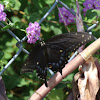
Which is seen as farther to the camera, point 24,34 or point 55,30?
point 55,30

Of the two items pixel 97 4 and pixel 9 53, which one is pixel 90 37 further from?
pixel 9 53

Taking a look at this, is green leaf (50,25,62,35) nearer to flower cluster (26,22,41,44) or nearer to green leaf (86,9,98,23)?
green leaf (86,9,98,23)

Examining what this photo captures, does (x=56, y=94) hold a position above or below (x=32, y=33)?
below

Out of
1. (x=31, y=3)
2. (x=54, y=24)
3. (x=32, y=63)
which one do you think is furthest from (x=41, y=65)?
(x=31, y=3)

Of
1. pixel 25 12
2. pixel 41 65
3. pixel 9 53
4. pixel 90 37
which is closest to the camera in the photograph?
pixel 90 37

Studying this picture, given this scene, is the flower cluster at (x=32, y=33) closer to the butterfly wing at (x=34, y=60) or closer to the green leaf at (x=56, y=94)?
the butterfly wing at (x=34, y=60)

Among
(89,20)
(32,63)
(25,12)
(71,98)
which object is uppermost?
(25,12)

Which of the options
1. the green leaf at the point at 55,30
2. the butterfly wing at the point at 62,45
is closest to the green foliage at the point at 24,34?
the green leaf at the point at 55,30

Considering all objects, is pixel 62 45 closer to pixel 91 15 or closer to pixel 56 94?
pixel 91 15

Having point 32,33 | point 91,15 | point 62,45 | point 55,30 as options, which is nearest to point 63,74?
point 62,45
